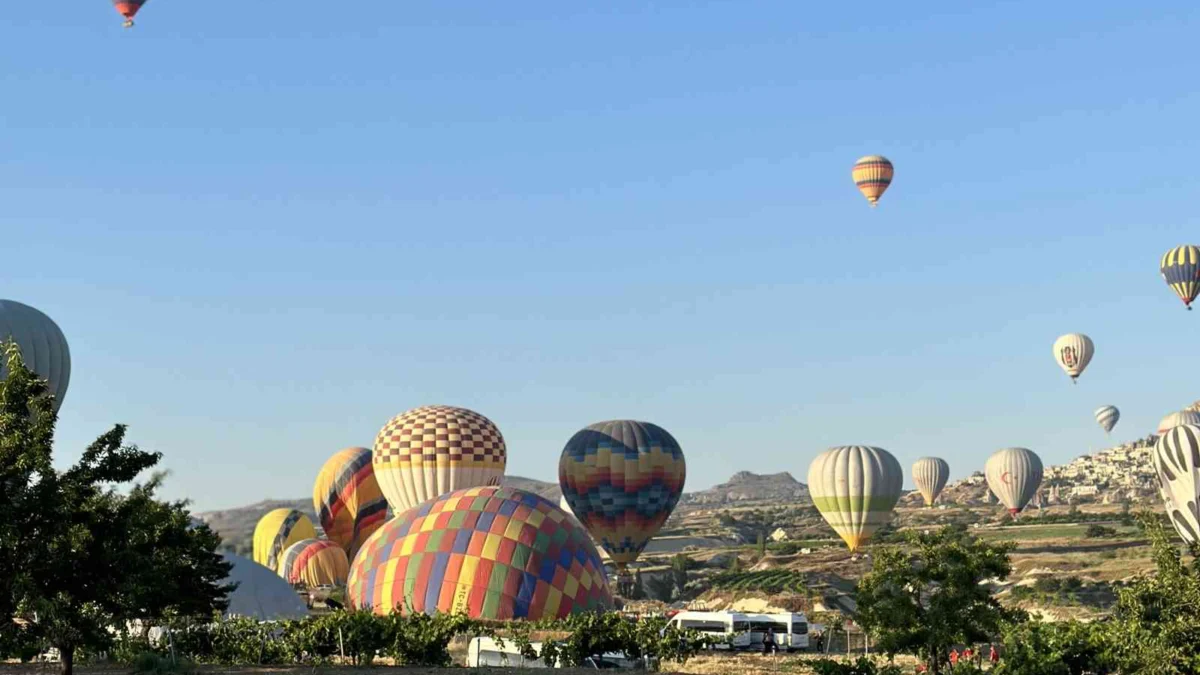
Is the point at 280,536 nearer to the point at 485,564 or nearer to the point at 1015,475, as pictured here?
the point at 485,564

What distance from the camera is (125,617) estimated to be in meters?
28.0

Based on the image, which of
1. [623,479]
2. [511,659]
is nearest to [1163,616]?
[511,659]

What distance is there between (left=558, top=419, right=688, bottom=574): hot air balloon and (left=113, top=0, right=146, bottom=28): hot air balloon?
1412 inches

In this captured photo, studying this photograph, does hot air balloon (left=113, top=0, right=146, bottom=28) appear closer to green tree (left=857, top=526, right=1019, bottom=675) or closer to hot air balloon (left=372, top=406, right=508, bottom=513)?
hot air balloon (left=372, top=406, right=508, bottom=513)

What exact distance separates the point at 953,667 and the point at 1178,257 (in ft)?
349

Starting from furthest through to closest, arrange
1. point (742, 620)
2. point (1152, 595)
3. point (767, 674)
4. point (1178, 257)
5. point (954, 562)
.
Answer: point (1178, 257) < point (742, 620) < point (767, 674) < point (954, 562) < point (1152, 595)

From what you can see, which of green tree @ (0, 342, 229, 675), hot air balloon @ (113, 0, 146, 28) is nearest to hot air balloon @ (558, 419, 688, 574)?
hot air balloon @ (113, 0, 146, 28)

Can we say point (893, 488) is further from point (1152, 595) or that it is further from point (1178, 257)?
point (1152, 595)

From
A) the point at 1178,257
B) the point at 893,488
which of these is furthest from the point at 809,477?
the point at 1178,257

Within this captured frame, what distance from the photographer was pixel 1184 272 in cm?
12756

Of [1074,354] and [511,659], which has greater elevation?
[1074,354]

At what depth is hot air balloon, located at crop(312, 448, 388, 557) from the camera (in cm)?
10250

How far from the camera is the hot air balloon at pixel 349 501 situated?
→ 102 meters

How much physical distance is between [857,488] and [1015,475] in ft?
227
